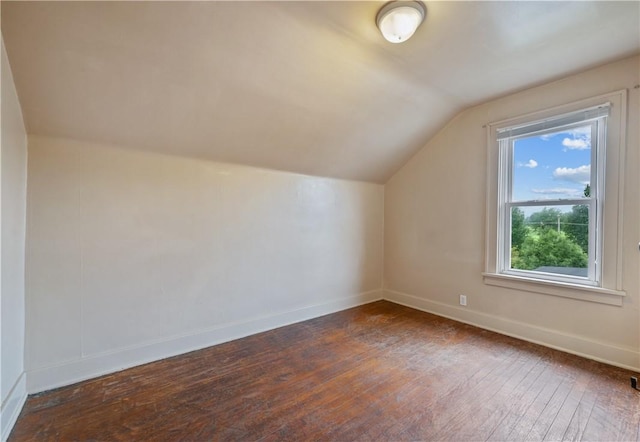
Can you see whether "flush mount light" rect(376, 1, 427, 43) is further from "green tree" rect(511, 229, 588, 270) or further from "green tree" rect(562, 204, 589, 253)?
"green tree" rect(511, 229, 588, 270)

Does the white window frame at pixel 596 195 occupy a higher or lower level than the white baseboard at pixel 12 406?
higher

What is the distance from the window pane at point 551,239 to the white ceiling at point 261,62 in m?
1.30

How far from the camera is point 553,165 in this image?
111 inches

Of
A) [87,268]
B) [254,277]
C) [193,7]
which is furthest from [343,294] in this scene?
[193,7]

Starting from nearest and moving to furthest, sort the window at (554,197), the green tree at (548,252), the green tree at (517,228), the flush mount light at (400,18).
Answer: the flush mount light at (400,18) → the window at (554,197) → the green tree at (548,252) → the green tree at (517,228)

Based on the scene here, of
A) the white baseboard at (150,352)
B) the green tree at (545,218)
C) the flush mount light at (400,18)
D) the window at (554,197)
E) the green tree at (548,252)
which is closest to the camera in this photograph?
the flush mount light at (400,18)

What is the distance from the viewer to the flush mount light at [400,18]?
5.64 ft

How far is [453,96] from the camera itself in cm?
303

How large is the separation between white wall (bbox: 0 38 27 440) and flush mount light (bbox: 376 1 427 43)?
2215 mm

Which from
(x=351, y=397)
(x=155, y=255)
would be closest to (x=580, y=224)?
(x=351, y=397)

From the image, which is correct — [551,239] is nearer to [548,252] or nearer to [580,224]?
[548,252]

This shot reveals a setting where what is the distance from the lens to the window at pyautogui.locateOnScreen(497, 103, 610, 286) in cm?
255

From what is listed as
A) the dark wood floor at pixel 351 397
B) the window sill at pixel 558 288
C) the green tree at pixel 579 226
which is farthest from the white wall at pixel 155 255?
the green tree at pixel 579 226

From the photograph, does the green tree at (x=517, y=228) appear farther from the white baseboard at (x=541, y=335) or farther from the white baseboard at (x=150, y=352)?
the white baseboard at (x=150, y=352)
